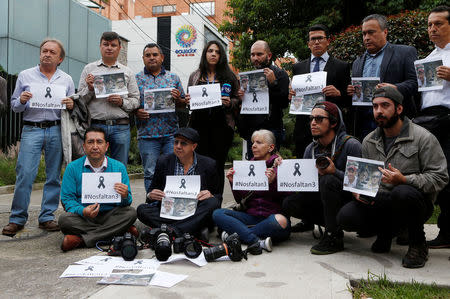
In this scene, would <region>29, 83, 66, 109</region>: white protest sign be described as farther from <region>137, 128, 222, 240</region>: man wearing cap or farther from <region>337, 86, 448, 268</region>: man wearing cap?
<region>337, 86, 448, 268</region>: man wearing cap

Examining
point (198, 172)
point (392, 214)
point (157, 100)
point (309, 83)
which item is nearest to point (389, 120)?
point (392, 214)

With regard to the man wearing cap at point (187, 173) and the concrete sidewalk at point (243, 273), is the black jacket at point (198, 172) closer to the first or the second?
the man wearing cap at point (187, 173)

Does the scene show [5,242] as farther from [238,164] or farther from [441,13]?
[441,13]

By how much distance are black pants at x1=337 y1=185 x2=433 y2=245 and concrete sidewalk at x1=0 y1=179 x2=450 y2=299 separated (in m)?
0.26

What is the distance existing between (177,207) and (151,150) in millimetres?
1062

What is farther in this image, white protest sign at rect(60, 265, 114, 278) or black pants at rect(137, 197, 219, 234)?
black pants at rect(137, 197, 219, 234)

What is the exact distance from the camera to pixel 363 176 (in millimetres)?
3562

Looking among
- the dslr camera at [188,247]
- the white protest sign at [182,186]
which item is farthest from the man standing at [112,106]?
the dslr camera at [188,247]

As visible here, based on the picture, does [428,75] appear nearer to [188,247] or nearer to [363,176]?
[363,176]

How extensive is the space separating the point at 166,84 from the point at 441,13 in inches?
118

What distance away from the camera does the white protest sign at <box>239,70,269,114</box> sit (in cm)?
479

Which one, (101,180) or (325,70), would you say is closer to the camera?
(101,180)

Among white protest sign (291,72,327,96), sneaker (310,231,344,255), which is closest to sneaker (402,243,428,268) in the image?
sneaker (310,231,344,255)

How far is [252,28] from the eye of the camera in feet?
48.5
